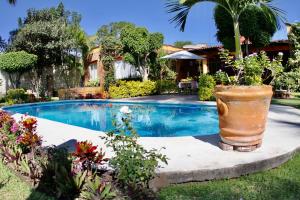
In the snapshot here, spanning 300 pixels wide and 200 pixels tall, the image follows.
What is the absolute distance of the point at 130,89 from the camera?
20203 mm

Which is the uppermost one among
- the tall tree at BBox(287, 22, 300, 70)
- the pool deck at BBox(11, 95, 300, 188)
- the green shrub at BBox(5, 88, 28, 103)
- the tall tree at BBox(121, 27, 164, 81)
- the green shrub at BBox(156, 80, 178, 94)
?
the tall tree at BBox(121, 27, 164, 81)


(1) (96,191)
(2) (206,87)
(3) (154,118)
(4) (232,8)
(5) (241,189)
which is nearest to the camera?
(1) (96,191)

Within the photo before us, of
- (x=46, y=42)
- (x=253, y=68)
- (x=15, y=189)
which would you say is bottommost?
(x=15, y=189)

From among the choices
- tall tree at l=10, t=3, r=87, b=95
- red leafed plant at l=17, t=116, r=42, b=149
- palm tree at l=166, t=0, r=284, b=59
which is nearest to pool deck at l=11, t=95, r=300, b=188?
red leafed plant at l=17, t=116, r=42, b=149

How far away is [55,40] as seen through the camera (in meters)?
23.8

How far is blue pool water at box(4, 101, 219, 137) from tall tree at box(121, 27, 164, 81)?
12.6ft

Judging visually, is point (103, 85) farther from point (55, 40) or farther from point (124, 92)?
point (55, 40)

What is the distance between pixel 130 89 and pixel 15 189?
52.5 ft

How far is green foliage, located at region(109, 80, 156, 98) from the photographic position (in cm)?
2009

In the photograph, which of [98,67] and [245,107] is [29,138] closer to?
[245,107]

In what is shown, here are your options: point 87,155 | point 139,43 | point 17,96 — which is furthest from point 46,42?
point 87,155

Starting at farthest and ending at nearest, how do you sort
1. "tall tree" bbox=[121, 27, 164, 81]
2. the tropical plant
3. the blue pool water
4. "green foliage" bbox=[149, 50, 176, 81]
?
"green foliage" bbox=[149, 50, 176, 81] → the tropical plant → "tall tree" bbox=[121, 27, 164, 81] → the blue pool water

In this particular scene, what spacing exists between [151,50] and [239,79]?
53.2 ft

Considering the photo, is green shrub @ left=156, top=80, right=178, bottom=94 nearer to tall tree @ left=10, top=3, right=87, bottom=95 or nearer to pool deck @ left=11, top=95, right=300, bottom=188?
tall tree @ left=10, top=3, right=87, bottom=95
